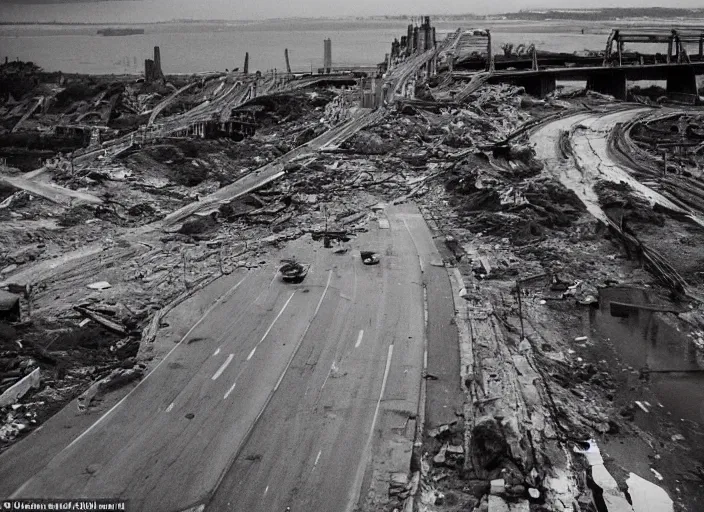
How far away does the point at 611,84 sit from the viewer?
7206 centimetres

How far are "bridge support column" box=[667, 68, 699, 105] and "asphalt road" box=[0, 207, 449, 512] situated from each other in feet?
201

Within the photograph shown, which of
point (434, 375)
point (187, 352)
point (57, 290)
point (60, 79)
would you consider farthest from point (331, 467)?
point (60, 79)

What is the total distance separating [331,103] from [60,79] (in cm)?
3428

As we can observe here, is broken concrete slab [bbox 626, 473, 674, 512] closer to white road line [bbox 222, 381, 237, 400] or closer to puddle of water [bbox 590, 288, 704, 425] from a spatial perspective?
puddle of water [bbox 590, 288, 704, 425]

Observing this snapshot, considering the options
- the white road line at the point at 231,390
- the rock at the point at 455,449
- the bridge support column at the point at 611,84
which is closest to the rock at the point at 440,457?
the rock at the point at 455,449

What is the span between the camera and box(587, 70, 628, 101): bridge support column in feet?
232

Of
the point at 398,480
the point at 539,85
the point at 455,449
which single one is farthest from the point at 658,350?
the point at 539,85

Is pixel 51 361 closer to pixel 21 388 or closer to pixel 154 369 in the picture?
pixel 21 388

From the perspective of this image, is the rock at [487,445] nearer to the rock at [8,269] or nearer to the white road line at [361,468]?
the white road line at [361,468]

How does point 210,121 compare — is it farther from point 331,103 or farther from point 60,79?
point 60,79

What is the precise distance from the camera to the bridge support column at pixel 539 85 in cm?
6800

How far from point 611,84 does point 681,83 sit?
7976 mm

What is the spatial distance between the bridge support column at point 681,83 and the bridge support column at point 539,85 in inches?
460

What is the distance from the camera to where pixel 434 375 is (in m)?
16.0
